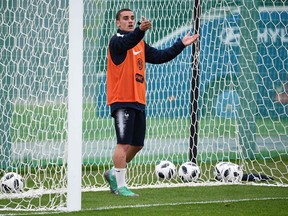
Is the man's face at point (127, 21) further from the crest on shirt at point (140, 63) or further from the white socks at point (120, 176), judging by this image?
Answer: the white socks at point (120, 176)

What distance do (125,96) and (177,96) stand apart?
2.86m

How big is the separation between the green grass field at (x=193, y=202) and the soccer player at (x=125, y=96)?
0.34m

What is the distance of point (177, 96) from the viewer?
41.2 ft

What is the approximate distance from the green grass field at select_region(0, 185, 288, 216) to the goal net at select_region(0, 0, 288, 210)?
2.69ft

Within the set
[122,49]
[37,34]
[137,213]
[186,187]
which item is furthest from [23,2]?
[137,213]

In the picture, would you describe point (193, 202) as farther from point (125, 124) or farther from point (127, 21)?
point (127, 21)

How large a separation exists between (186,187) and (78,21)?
9.75ft

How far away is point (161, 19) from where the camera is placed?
1229 centimetres

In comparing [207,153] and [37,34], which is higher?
[37,34]

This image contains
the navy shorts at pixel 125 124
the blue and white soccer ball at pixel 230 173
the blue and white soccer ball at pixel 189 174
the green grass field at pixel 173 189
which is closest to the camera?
the green grass field at pixel 173 189

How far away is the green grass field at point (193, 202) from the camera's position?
334 inches

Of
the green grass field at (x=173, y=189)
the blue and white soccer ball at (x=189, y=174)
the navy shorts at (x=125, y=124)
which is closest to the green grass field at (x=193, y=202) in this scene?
Result: the green grass field at (x=173, y=189)

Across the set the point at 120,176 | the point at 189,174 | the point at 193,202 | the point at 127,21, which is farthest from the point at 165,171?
the point at 127,21

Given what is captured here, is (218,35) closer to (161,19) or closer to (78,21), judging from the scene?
(161,19)
